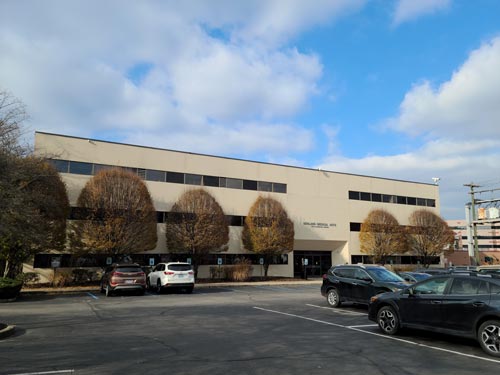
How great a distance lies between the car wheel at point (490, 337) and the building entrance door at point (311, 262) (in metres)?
30.3

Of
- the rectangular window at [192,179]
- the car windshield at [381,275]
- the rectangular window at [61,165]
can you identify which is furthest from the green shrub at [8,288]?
the rectangular window at [192,179]

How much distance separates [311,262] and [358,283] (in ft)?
87.7

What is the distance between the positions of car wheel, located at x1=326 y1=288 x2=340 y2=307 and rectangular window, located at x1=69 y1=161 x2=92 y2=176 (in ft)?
68.2

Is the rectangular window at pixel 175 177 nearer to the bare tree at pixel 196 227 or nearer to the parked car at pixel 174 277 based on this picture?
the bare tree at pixel 196 227

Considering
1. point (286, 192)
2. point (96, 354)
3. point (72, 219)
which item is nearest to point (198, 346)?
point (96, 354)

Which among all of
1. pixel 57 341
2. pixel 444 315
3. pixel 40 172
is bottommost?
pixel 57 341

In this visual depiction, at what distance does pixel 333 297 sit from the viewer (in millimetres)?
15609

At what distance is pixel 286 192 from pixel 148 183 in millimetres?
13051

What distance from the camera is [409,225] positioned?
45.4 metres

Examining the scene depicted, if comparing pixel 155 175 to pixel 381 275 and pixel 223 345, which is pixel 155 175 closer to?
pixel 381 275

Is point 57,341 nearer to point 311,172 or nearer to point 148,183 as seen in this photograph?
point 148,183

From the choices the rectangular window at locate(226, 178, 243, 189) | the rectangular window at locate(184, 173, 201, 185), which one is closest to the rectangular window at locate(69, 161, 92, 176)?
the rectangular window at locate(184, 173, 201, 185)

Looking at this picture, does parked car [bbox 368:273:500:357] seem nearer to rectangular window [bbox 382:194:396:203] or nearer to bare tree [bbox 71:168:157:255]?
bare tree [bbox 71:168:157:255]

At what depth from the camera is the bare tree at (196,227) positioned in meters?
30.2
